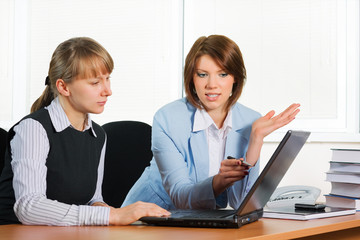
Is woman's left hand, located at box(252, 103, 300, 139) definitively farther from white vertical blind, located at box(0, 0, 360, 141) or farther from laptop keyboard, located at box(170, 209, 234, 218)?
white vertical blind, located at box(0, 0, 360, 141)

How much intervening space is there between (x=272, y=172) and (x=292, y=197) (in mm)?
562

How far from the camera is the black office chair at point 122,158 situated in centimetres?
242

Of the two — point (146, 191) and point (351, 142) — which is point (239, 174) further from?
point (351, 142)

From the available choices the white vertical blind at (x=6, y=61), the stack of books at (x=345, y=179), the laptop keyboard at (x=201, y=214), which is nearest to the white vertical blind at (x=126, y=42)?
the white vertical blind at (x=6, y=61)

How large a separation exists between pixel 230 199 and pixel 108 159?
0.70 m

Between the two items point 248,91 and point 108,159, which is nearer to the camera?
point 108,159

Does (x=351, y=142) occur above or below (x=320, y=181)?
above

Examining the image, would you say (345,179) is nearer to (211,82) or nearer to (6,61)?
(211,82)

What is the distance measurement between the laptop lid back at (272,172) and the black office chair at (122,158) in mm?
1051

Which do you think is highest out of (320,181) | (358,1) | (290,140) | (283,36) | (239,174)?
(358,1)

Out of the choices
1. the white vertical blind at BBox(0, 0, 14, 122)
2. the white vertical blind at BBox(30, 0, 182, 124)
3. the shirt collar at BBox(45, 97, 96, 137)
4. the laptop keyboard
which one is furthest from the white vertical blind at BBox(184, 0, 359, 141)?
the laptop keyboard

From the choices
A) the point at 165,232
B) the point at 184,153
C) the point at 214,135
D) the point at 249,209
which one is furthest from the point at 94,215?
the point at 214,135

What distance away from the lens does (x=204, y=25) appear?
133 inches

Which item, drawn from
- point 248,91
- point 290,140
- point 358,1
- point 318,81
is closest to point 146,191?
point 290,140
